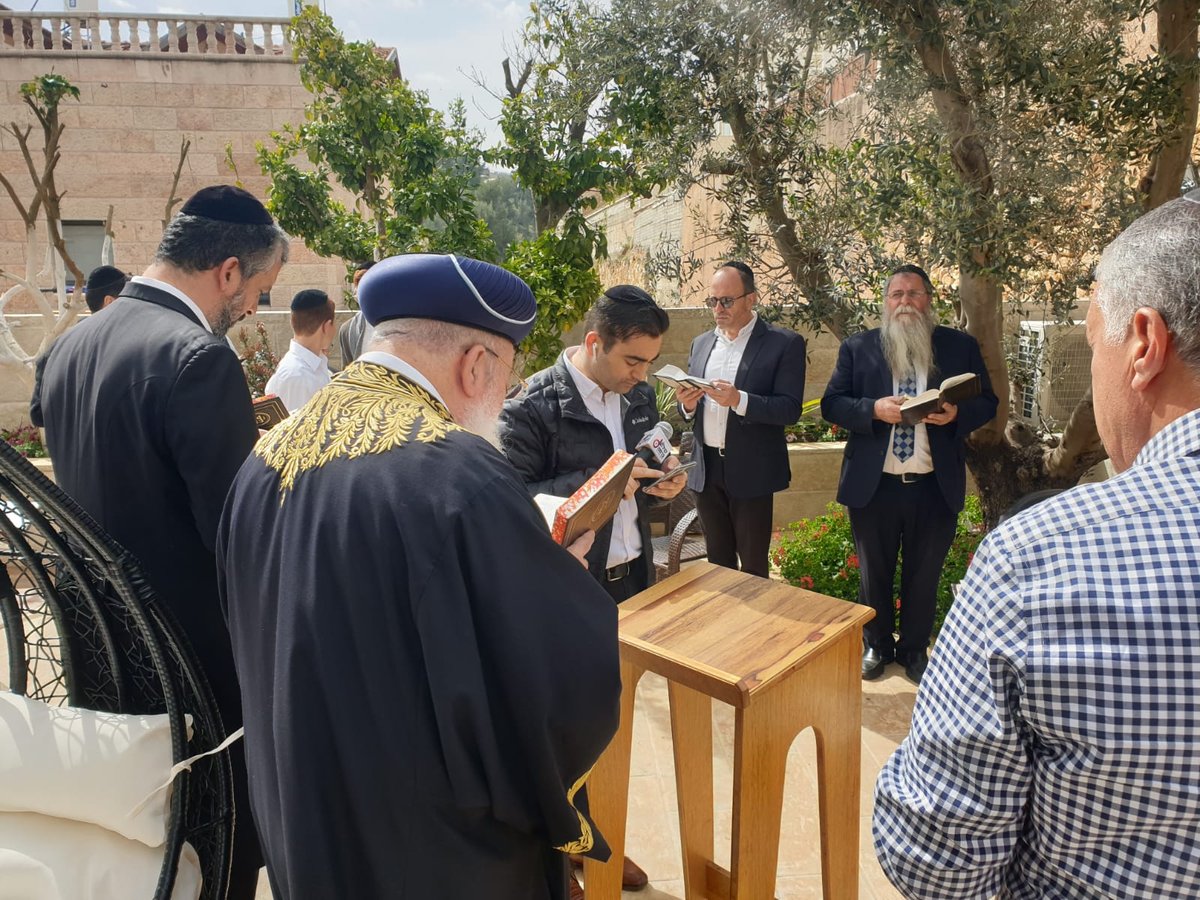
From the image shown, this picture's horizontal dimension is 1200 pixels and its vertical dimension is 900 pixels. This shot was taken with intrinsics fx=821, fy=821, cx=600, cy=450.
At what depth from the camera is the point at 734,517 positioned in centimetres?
455

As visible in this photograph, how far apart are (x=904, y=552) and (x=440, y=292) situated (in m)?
3.33

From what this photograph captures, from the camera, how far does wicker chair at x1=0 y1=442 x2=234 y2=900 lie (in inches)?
72.7

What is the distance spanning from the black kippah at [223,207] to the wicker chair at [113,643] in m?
0.95

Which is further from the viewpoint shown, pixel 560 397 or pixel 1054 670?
pixel 560 397

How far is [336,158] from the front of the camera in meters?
7.36

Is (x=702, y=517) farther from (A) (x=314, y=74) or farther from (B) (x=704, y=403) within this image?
(A) (x=314, y=74)

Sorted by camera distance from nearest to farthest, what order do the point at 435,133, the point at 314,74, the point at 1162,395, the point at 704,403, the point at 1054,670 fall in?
the point at 1054,670, the point at 1162,395, the point at 704,403, the point at 435,133, the point at 314,74

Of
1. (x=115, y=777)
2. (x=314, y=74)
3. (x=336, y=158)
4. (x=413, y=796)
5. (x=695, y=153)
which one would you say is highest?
(x=314, y=74)

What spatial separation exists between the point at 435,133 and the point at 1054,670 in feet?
22.2

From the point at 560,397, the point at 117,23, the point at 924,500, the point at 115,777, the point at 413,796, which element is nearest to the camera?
the point at 413,796

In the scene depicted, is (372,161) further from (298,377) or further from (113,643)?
Answer: (113,643)

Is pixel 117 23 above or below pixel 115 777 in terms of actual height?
above

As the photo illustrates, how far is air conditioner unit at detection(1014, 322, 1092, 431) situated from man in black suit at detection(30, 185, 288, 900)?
16.3 feet

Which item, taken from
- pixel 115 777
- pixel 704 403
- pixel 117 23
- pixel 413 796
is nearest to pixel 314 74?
pixel 704 403
